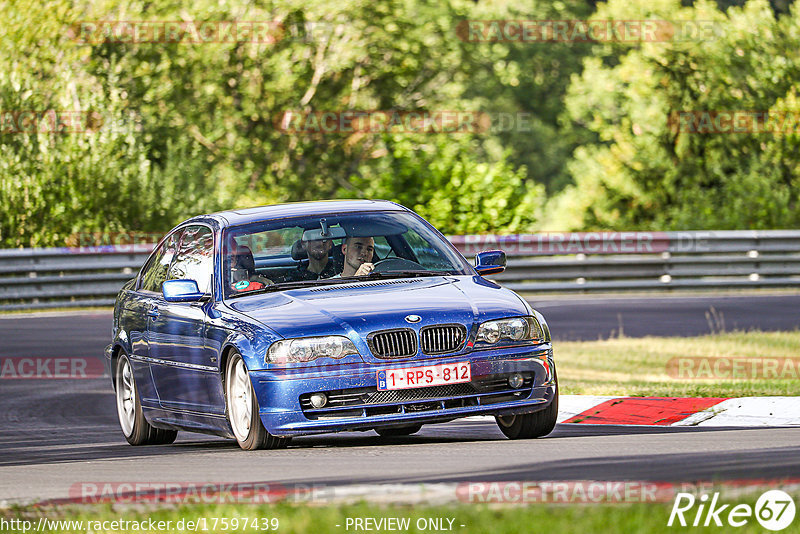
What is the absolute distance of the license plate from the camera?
8.54m

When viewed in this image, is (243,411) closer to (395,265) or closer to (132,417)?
(395,265)

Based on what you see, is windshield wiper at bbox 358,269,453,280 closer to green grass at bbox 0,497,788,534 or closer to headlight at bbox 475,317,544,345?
headlight at bbox 475,317,544,345

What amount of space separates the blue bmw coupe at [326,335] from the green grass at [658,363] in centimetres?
298

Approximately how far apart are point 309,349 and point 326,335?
13 centimetres

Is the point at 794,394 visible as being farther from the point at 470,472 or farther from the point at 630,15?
the point at 630,15

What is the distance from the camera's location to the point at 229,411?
910 cm

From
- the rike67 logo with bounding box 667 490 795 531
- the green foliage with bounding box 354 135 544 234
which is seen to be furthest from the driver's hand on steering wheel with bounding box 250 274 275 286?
the green foliage with bounding box 354 135 544 234

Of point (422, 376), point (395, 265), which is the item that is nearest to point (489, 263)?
point (395, 265)

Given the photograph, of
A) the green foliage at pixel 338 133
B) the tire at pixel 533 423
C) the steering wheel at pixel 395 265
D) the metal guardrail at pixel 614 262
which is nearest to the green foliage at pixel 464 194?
the green foliage at pixel 338 133

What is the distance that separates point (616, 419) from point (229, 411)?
3.27 m

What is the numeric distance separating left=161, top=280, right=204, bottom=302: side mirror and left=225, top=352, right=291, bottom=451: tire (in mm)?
667

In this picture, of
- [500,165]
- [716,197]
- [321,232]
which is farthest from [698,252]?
[321,232]

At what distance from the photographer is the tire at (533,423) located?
9.18 m

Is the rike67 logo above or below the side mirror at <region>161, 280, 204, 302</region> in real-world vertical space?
below
